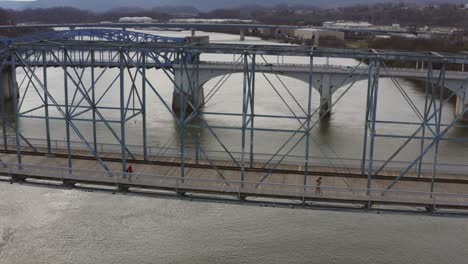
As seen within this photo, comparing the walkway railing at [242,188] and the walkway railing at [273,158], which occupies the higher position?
the walkway railing at [242,188]

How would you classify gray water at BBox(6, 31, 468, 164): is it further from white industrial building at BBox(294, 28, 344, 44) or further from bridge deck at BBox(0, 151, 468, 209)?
white industrial building at BBox(294, 28, 344, 44)

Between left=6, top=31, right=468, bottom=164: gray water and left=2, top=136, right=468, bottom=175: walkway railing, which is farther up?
left=2, top=136, right=468, bottom=175: walkway railing

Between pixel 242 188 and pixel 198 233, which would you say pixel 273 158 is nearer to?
pixel 198 233

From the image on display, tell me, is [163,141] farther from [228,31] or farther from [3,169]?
[228,31]

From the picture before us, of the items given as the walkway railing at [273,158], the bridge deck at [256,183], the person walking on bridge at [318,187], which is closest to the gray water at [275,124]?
the walkway railing at [273,158]

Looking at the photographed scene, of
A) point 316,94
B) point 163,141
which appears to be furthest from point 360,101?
point 163,141

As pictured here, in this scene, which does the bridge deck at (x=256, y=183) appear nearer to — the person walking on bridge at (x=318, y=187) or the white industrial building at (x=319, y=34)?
→ the person walking on bridge at (x=318, y=187)

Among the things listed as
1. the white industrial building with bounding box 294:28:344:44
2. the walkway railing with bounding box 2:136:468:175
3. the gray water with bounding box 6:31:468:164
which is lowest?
the gray water with bounding box 6:31:468:164

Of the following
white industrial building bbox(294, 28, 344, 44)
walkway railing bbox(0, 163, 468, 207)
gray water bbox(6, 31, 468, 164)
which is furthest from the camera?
white industrial building bbox(294, 28, 344, 44)

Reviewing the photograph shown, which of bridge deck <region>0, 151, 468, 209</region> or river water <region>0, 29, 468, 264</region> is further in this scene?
river water <region>0, 29, 468, 264</region>

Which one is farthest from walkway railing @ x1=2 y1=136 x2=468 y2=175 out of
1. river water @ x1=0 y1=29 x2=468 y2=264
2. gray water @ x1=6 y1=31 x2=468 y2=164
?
river water @ x1=0 y1=29 x2=468 y2=264

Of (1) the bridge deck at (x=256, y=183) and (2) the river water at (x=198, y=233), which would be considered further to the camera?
(2) the river water at (x=198, y=233)
